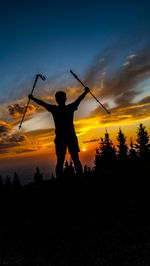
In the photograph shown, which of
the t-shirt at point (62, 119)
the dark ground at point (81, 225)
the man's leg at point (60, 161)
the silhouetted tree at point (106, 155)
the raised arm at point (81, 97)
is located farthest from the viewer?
the silhouetted tree at point (106, 155)

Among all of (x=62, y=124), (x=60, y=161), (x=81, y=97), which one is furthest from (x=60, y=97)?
(x=60, y=161)

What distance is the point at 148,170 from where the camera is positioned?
7.58 metres

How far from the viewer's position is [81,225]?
13.9ft

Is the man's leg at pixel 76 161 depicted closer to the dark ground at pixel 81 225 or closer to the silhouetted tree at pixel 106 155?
the dark ground at pixel 81 225

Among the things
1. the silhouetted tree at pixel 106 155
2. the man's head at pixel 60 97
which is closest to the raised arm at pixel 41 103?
the man's head at pixel 60 97

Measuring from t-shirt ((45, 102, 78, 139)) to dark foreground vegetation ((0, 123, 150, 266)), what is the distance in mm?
2055

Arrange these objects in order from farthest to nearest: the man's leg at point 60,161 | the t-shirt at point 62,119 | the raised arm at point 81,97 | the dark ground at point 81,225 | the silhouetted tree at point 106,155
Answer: the silhouetted tree at point 106,155
the raised arm at point 81,97
the man's leg at point 60,161
the t-shirt at point 62,119
the dark ground at point 81,225

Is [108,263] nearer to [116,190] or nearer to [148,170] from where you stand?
[116,190]

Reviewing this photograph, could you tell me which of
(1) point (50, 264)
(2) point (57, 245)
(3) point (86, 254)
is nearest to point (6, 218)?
(2) point (57, 245)

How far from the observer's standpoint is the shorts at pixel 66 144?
256 inches

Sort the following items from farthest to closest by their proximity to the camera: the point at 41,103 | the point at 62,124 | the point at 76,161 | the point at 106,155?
the point at 106,155 → the point at 76,161 → the point at 41,103 → the point at 62,124

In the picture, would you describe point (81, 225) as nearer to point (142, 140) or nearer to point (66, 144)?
point (66, 144)

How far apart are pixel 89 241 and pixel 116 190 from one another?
2413mm

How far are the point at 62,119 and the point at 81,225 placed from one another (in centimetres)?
376
